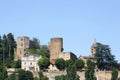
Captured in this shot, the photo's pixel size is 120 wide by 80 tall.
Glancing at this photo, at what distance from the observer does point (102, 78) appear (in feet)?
280

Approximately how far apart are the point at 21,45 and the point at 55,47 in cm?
536

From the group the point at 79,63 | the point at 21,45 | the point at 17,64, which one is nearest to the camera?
the point at 79,63

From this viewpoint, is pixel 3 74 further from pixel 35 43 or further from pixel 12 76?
pixel 35 43

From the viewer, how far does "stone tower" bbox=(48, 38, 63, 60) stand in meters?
93.4

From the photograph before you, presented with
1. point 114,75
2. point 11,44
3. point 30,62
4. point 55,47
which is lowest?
point 114,75

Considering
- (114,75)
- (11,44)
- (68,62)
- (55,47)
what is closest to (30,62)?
(55,47)

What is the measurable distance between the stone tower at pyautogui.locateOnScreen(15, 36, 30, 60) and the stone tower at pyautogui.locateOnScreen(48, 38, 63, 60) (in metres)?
4.03

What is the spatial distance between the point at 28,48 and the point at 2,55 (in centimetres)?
334

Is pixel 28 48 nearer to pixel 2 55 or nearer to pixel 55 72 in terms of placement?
→ pixel 2 55

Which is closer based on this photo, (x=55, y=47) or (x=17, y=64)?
(x=17, y=64)

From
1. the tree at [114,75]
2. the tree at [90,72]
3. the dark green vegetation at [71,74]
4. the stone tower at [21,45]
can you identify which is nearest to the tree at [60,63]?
the dark green vegetation at [71,74]

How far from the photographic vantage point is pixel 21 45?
3819 inches

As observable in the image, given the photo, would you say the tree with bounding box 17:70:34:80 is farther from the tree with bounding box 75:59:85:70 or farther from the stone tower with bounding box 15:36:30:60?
the stone tower with bounding box 15:36:30:60

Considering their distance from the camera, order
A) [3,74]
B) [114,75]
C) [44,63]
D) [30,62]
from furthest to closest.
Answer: [30,62] → [44,63] → [3,74] → [114,75]
